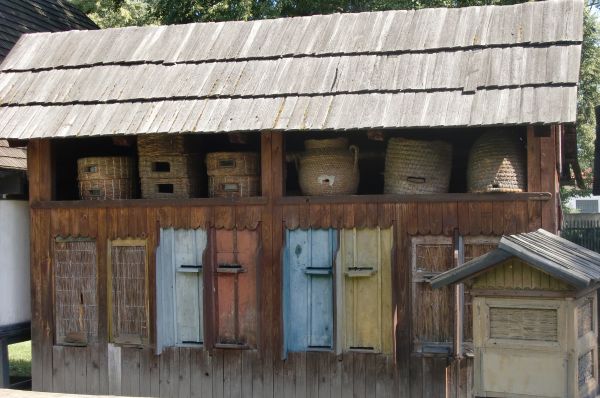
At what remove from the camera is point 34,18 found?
52.1 feet

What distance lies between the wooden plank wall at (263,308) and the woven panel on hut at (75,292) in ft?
0.34

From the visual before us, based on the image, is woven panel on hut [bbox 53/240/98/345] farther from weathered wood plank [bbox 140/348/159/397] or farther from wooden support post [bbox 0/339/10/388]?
wooden support post [bbox 0/339/10/388]

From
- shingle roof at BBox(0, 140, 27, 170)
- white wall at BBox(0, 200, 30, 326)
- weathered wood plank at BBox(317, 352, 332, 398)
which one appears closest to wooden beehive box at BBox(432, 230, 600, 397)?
weathered wood plank at BBox(317, 352, 332, 398)

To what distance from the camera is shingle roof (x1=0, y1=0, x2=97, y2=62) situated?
14.5 metres

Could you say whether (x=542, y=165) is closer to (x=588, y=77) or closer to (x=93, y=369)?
(x=93, y=369)

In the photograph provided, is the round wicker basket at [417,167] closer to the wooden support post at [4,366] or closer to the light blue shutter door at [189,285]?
the light blue shutter door at [189,285]

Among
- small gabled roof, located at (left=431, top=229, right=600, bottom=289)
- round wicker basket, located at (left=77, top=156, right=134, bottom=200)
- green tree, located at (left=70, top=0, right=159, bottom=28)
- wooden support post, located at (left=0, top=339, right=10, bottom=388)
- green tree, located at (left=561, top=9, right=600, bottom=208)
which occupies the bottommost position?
wooden support post, located at (left=0, top=339, right=10, bottom=388)

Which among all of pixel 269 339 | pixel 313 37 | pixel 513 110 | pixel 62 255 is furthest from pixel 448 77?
pixel 62 255

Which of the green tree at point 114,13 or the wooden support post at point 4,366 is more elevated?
the green tree at point 114,13

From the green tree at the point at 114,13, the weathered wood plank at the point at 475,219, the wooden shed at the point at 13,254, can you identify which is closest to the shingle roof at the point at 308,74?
the weathered wood plank at the point at 475,219

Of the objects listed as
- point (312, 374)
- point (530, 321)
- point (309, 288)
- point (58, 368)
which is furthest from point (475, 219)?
point (58, 368)

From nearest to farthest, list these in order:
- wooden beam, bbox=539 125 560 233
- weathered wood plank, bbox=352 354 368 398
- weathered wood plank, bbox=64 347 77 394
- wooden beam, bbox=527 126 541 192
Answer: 1. wooden beam, bbox=539 125 560 233
2. wooden beam, bbox=527 126 541 192
3. weathered wood plank, bbox=352 354 368 398
4. weathered wood plank, bbox=64 347 77 394

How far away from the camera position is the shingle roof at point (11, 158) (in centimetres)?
1223

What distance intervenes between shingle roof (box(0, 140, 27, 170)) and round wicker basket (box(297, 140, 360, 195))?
475 centimetres
